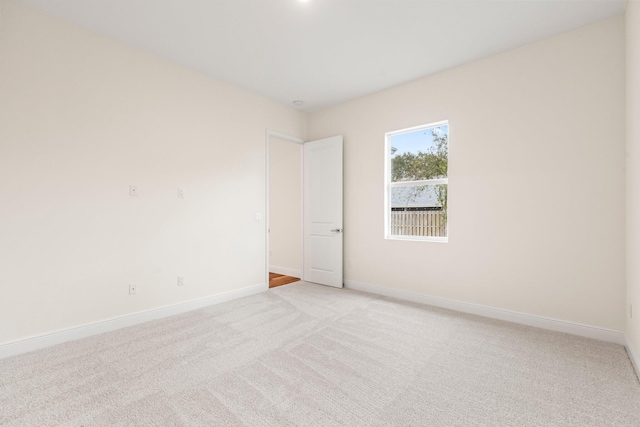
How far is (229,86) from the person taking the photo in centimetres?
391

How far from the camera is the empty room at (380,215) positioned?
1945mm

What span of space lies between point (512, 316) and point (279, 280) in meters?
3.42

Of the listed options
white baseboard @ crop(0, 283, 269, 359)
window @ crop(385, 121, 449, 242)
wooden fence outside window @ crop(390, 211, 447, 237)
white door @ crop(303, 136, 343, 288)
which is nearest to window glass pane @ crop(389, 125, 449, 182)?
window @ crop(385, 121, 449, 242)

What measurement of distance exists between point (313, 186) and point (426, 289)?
236 cm

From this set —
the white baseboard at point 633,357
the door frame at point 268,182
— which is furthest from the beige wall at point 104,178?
the white baseboard at point 633,357

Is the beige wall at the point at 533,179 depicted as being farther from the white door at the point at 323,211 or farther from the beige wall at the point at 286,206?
the beige wall at the point at 286,206

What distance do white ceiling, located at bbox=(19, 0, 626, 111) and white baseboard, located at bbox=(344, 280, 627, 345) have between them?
110 inches

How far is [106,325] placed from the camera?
2.82 meters

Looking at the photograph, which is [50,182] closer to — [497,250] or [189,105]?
[189,105]

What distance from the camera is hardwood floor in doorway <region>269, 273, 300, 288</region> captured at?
4.78 meters

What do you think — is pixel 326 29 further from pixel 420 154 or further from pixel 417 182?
pixel 417 182

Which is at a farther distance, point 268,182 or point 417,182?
point 268,182

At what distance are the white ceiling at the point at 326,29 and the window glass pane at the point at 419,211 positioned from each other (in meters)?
1.48

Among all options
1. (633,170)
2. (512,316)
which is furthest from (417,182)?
(633,170)
